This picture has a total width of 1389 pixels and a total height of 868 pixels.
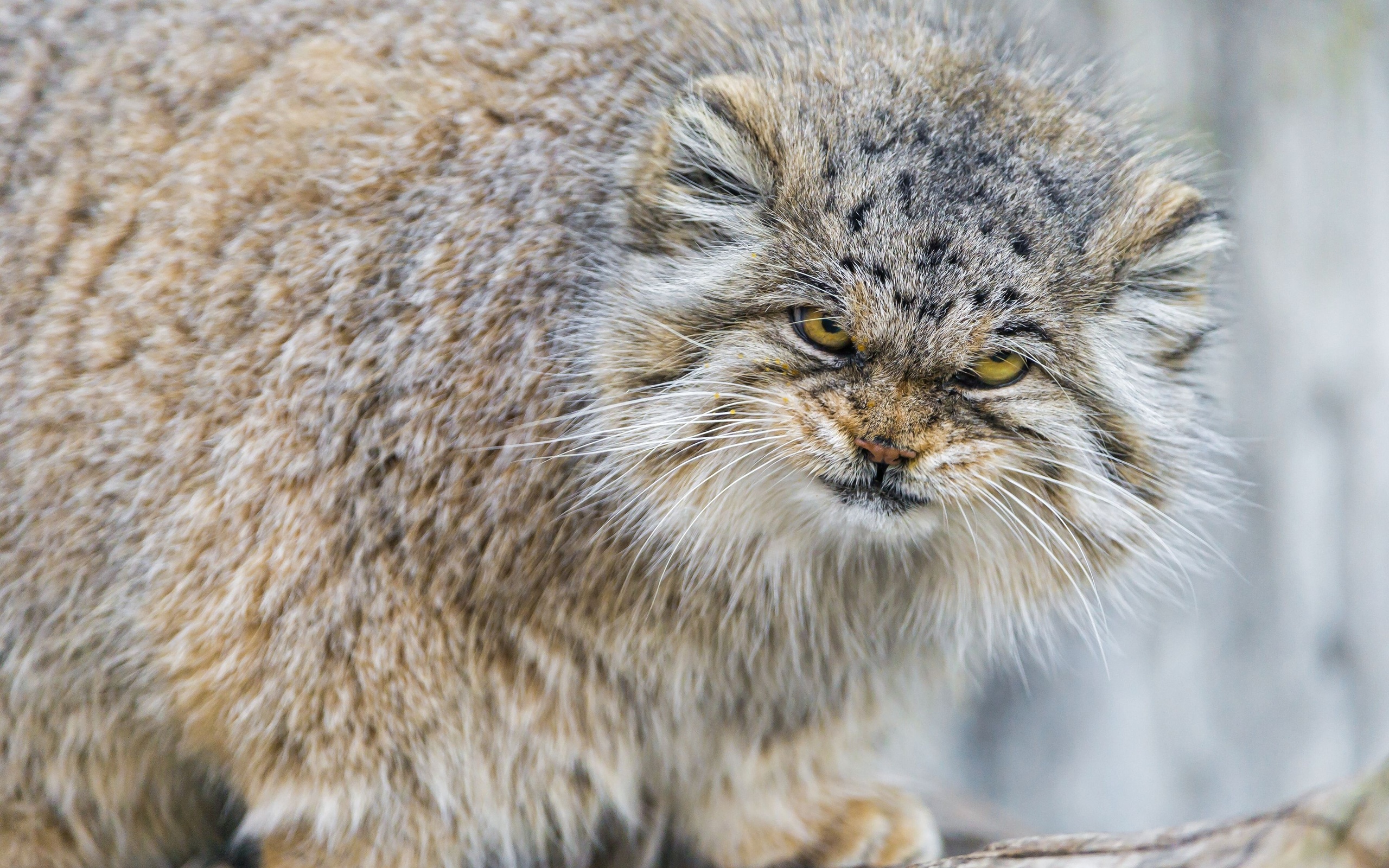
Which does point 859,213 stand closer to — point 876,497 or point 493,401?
point 876,497

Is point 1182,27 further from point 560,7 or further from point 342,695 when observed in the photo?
point 342,695

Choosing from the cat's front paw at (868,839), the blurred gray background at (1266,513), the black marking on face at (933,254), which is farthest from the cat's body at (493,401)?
the blurred gray background at (1266,513)

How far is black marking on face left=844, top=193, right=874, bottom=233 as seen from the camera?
305cm

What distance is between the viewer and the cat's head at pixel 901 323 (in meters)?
3.01

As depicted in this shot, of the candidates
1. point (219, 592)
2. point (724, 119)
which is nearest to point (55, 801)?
point (219, 592)

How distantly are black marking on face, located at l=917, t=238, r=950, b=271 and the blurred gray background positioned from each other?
9.74ft

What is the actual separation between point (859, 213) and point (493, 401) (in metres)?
1.09

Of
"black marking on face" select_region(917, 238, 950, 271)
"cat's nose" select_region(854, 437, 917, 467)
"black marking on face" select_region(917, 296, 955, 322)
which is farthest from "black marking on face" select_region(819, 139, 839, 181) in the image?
"cat's nose" select_region(854, 437, 917, 467)

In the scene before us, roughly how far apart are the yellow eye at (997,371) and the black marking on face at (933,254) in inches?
9.6

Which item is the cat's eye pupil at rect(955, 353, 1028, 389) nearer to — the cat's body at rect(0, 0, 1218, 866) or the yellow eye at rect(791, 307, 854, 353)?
the cat's body at rect(0, 0, 1218, 866)

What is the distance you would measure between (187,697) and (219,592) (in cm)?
31

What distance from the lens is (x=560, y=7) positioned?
3.78 metres

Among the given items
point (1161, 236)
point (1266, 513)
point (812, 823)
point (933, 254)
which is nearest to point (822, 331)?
point (933, 254)

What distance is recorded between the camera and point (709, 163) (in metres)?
3.21
